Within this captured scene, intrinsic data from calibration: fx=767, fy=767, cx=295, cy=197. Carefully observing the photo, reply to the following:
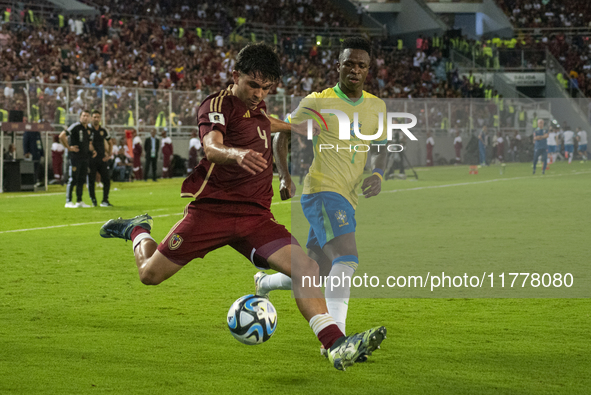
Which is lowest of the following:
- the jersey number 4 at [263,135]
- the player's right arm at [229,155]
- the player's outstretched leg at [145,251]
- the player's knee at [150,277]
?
the player's knee at [150,277]

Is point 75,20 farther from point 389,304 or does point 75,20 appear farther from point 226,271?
point 389,304

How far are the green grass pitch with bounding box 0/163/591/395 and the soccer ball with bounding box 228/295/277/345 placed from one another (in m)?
0.15

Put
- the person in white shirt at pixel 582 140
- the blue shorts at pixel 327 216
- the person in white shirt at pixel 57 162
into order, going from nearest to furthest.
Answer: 1. the blue shorts at pixel 327 216
2. the person in white shirt at pixel 57 162
3. the person in white shirt at pixel 582 140

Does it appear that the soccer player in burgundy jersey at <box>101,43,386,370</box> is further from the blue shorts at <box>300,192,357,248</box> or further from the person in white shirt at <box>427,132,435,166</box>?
the person in white shirt at <box>427,132,435,166</box>

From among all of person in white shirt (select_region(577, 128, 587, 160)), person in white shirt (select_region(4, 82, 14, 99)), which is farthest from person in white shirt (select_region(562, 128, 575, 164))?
person in white shirt (select_region(4, 82, 14, 99))

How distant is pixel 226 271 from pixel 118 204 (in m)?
9.48

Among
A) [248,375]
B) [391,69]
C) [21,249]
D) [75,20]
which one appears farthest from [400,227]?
[391,69]

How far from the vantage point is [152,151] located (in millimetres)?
26547

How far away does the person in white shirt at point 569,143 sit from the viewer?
34.4 m

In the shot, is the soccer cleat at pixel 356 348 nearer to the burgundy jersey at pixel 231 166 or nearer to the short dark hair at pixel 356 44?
the burgundy jersey at pixel 231 166

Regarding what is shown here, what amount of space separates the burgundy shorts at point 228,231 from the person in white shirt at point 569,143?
104 feet

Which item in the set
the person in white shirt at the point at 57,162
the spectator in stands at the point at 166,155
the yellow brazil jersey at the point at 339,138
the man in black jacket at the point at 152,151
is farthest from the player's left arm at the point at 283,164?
the spectator in stands at the point at 166,155

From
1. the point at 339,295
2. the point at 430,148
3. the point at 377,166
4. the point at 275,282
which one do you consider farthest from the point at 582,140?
the point at 339,295

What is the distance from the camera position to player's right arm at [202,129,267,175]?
4.29 metres
